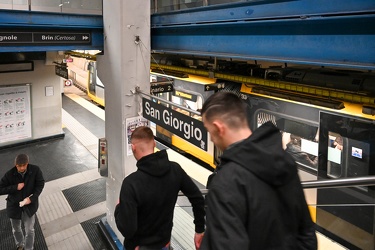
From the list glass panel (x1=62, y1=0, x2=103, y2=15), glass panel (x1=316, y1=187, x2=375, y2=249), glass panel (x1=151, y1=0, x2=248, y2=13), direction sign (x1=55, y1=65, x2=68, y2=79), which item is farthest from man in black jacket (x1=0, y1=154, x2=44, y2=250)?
direction sign (x1=55, y1=65, x2=68, y2=79)

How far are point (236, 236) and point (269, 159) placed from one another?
0.31 metres

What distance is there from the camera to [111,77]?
4297mm

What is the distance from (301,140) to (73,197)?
4.27m

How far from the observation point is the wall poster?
8234 millimetres

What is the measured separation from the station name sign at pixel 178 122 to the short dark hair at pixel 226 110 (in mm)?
1393

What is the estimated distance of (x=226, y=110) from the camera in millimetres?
1439

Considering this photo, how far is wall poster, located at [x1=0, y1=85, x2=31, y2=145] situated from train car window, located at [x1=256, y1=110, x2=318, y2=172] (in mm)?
6659

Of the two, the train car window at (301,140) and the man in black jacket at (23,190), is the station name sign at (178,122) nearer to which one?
the man in black jacket at (23,190)

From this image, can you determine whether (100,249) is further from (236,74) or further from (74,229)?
(236,74)

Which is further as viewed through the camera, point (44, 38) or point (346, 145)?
point (346, 145)

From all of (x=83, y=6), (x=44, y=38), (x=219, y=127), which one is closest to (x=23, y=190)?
(x=44, y=38)

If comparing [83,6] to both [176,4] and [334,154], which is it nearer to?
[176,4]

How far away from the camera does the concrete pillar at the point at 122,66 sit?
394cm

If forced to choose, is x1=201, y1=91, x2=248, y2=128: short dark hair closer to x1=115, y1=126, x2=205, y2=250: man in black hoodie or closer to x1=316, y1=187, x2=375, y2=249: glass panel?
x1=115, y1=126, x2=205, y2=250: man in black hoodie
